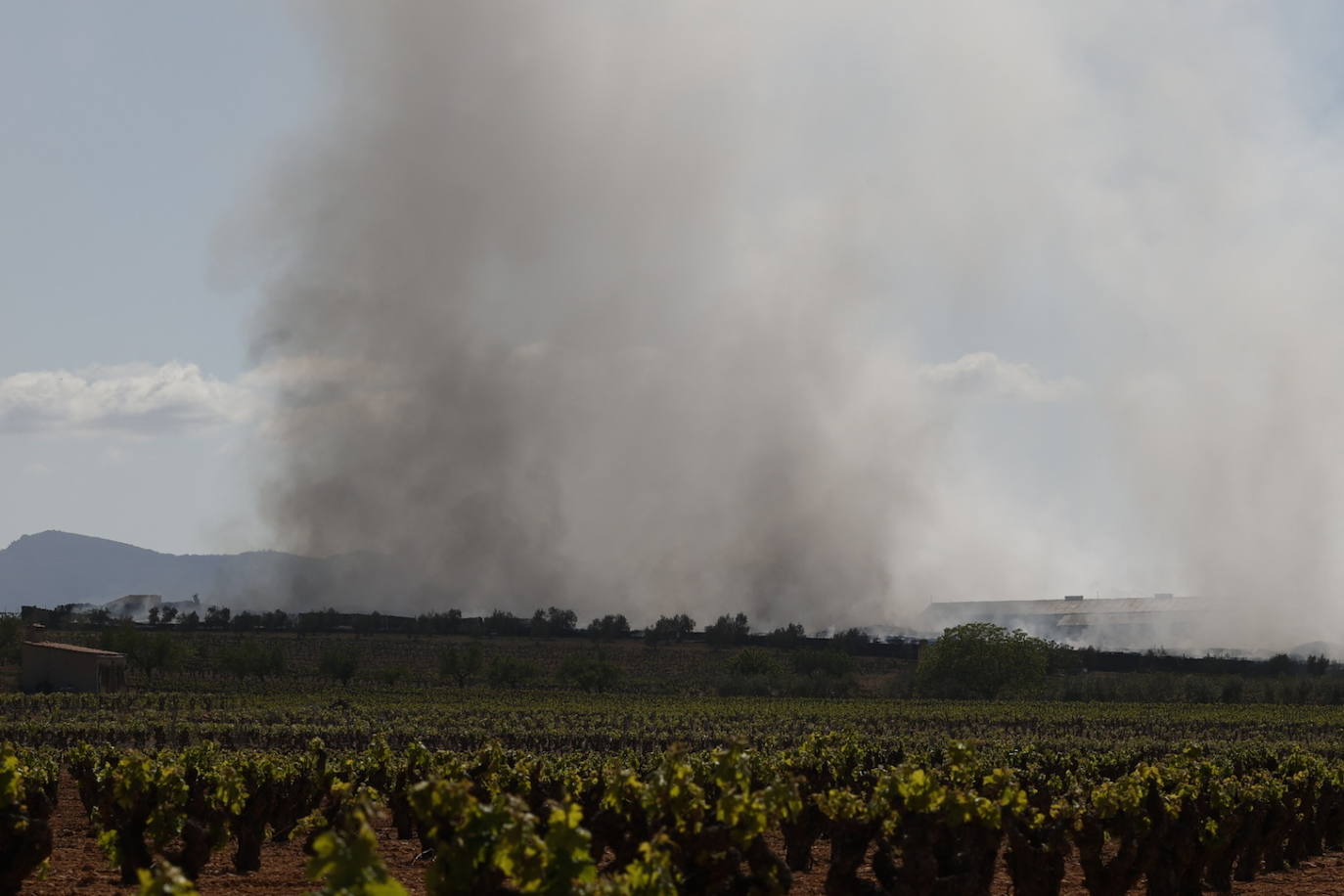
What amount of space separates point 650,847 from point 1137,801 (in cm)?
1392

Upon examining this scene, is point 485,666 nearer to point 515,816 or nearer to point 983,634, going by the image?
point 983,634

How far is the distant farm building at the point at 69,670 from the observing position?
10712cm

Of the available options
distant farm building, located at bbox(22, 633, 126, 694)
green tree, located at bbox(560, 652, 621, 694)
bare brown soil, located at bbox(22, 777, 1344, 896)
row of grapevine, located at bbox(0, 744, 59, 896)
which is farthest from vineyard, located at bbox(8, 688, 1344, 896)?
green tree, located at bbox(560, 652, 621, 694)

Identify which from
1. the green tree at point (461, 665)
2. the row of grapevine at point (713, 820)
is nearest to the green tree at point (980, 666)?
the green tree at point (461, 665)

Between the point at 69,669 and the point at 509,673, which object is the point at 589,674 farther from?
the point at 69,669

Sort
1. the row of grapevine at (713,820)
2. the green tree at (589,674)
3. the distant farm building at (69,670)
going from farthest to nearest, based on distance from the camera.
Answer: the green tree at (589,674) → the distant farm building at (69,670) → the row of grapevine at (713,820)

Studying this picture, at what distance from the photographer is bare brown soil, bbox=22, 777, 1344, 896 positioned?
24.9 metres

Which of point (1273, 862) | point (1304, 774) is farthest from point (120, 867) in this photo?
point (1304, 774)

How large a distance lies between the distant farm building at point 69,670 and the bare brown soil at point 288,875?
7741cm

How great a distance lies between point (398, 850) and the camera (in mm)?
31125

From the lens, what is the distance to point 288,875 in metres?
27.0

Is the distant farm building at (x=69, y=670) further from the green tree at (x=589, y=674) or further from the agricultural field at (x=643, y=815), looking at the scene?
the green tree at (x=589, y=674)

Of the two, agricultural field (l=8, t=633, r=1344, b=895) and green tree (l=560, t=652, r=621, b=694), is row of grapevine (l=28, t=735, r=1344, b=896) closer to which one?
agricultural field (l=8, t=633, r=1344, b=895)

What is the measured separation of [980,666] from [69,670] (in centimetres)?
7670
